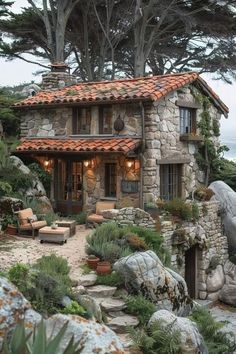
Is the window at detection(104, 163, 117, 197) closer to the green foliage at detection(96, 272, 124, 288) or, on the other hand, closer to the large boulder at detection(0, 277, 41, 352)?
the green foliage at detection(96, 272, 124, 288)

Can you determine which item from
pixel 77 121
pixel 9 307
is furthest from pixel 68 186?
pixel 9 307

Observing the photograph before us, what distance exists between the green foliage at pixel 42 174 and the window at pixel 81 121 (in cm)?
185

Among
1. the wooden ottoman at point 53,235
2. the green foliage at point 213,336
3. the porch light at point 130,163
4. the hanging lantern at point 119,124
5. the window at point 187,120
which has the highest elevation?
the window at point 187,120

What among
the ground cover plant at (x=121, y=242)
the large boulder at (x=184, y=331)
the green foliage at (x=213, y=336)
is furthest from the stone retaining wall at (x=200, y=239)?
the large boulder at (x=184, y=331)

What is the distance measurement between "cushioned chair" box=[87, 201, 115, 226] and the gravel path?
1.01 m

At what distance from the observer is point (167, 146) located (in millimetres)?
16891

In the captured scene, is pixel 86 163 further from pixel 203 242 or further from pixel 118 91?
pixel 203 242

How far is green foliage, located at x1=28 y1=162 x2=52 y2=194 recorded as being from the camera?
17.5 meters

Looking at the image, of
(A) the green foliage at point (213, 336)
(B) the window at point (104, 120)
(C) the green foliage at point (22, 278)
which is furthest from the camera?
(B) the window at point (104, 120)

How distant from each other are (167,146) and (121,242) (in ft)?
18.7

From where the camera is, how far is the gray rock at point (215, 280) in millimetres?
15703

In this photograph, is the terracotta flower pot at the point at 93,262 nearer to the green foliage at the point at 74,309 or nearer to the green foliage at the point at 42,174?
the green foliage at the point at 74,309

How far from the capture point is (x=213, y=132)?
65.4ft

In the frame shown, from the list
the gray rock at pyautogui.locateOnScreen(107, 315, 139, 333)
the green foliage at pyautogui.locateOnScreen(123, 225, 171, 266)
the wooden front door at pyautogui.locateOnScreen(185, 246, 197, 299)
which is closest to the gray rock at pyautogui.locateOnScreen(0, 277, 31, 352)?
the gray rock at pyautogui.locateOnScreen(107, 315, 139, 333)
